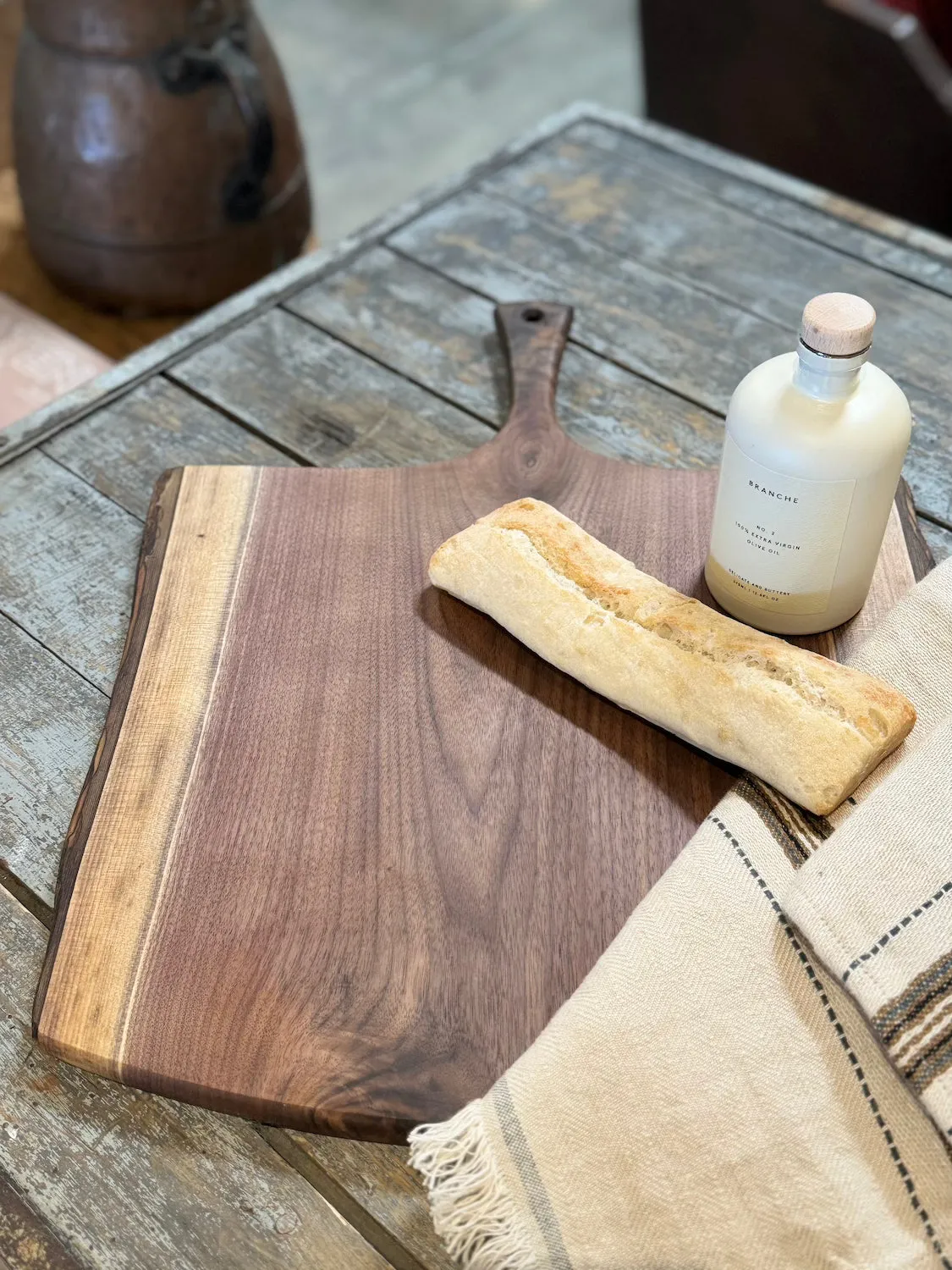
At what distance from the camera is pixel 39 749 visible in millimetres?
735

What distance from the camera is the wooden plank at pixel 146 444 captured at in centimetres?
92

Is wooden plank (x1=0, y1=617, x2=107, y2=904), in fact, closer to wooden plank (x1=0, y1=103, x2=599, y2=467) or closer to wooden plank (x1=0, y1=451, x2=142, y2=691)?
wooden plank (x1=0, y1=451, x2=142, y2=691)

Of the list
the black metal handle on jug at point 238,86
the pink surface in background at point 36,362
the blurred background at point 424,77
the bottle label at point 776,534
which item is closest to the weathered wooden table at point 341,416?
the bottle label at point 776,534

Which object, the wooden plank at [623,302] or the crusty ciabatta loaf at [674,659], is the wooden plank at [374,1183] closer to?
the crusty ciabatta loaf at [674,659]

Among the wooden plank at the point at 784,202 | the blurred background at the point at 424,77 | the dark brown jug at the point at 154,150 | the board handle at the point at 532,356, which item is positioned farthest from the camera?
the blurred background at the point at 424,77

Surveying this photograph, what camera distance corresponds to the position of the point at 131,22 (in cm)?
141

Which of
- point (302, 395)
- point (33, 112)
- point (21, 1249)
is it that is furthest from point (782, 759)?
point (33, 112)

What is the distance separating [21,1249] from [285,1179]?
4.7 inches

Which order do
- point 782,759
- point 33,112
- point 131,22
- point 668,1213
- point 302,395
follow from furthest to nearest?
point 33,112 → point 131,22 → point 302,395 → point 782,759 → point 668,1213

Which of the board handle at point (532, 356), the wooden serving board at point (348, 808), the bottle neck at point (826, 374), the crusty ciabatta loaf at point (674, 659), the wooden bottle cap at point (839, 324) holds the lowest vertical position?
the wooden serving board at point (348, 808)

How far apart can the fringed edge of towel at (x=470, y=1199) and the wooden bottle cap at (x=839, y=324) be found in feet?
1.29

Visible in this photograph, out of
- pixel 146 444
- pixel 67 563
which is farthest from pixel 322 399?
pixel 67 563

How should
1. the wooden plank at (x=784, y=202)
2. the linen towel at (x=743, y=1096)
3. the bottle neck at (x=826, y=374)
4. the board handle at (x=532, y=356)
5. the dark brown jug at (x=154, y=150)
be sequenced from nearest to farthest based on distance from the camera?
the linen towel at (x=743, y=1096) < the bottle neck at (x=826, y=374) < the board handle at (x=532, y=356) < the wooden plank at (x=784, y=202) < the dark brown jug at (x=154, y=150)

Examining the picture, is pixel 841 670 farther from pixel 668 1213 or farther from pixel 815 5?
pixel 815 5
